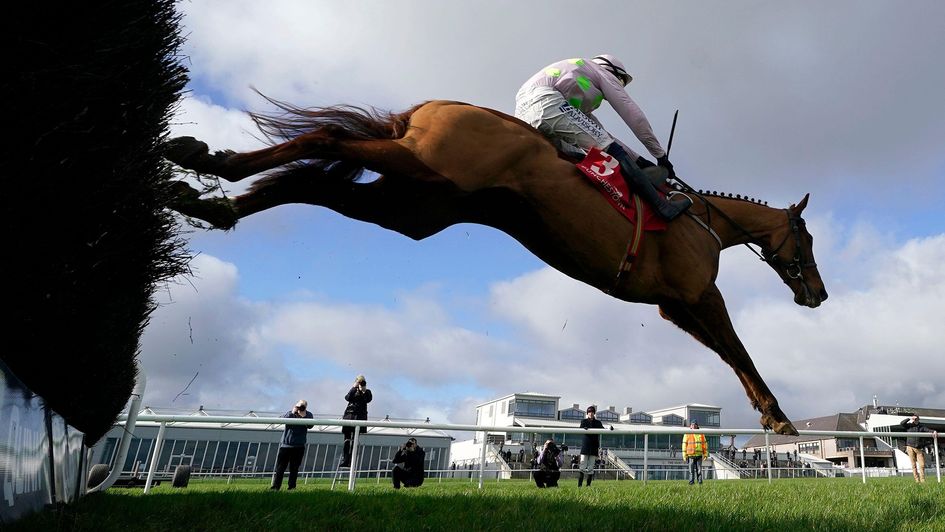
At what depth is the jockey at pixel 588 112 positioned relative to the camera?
545 centimetres

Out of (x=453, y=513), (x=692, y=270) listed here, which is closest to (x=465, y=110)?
(x=692, y=270)

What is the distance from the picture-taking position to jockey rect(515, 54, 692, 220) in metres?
5.45

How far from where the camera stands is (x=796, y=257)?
7008 mm

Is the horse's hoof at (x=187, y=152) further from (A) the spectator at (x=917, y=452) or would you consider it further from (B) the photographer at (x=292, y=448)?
(A) the spectator at (x=917, y=452)

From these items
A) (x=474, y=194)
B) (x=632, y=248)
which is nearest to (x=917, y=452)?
(x=632, y=248)

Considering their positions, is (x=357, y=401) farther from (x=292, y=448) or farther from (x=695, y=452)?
(x=695, y=452)

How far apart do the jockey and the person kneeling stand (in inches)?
328

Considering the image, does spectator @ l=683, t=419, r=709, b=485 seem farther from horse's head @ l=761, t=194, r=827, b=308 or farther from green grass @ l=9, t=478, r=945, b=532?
green grass @ l=9, t=478, r=945, b=532

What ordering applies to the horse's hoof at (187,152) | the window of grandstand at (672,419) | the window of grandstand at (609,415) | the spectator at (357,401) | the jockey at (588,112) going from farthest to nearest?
the window of grandstand at (672,419) < the window of grandstand at (609,415) < the spectator at (357,401) < the jockey at (588,112) < the horse's hoof at (187,152)

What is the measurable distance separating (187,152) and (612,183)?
314 cm

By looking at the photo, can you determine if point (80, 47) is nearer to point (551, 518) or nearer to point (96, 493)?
point (551, 518)

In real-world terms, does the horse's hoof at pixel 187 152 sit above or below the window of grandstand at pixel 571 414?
below

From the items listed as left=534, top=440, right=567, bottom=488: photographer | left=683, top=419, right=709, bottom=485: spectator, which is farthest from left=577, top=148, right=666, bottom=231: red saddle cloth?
left=683, top=419, right=709, bottom=485: spectator

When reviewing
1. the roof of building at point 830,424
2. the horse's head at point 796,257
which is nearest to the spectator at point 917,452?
the horse's head at point 796,257
